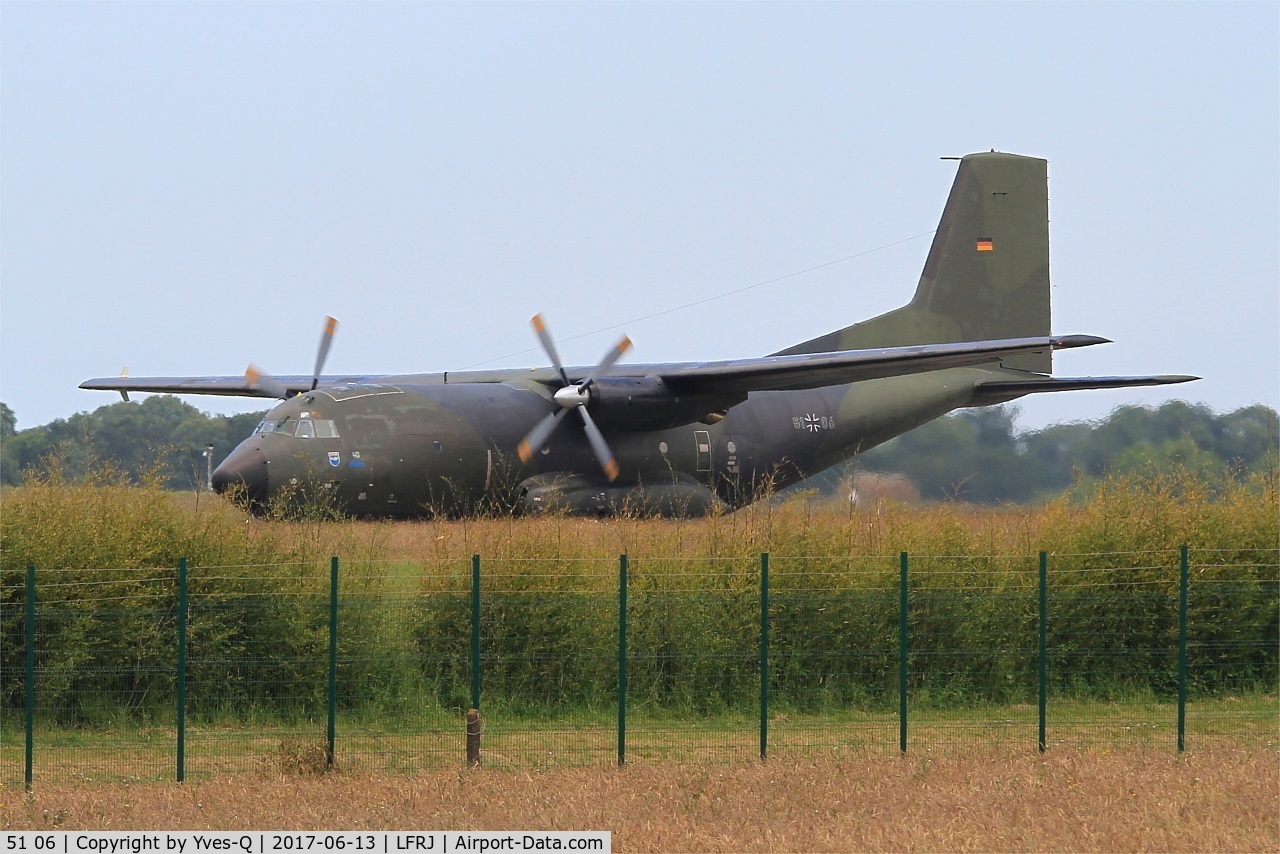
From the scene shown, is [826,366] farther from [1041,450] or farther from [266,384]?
[266,384]

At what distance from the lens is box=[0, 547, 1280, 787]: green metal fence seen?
1289 centimetres

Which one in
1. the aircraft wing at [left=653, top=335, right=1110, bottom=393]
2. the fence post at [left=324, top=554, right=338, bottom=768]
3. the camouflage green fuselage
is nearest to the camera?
the fence post at [left=324, top=554, right=338, bottom=768]

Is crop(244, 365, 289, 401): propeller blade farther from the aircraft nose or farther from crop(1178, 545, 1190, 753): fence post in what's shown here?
crop(1178, 545, 1190, 753): fence post

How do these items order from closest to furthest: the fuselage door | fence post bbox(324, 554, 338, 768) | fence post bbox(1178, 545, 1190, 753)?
fence post bbox(324, 554, 338, 768) < fence post bbox(1178, 545, 1190, 753) < the fuselage door

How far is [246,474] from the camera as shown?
20.6 m

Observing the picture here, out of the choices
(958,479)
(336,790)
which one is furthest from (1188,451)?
(336,790)

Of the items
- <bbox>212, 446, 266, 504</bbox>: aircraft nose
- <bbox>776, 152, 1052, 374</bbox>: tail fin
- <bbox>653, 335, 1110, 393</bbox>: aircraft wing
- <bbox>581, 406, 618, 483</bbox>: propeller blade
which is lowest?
<bbox>212, 446, 266, 504</bbox>: aircraft nose

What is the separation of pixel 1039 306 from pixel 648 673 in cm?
1803

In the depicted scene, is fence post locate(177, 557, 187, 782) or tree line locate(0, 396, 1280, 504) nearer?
fence post locate(177, 557, 187, 782)

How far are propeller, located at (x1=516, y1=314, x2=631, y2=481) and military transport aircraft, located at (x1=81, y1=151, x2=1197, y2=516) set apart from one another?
3 centimetres

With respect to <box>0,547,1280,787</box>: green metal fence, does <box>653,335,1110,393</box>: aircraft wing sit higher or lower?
higher
